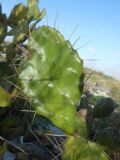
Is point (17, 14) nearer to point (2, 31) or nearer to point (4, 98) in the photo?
point (2, 31)

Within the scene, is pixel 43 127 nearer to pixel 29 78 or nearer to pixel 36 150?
pixel 36 150

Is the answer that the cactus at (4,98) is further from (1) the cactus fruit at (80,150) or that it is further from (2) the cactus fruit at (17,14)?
(2) the cactus fruit at (17,14)

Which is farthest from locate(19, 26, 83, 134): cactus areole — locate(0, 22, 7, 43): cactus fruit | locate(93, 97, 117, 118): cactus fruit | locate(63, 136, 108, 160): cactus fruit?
locate(0, 22, 7, 43): cactus fruit

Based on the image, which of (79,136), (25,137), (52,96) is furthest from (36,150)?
(52,96)

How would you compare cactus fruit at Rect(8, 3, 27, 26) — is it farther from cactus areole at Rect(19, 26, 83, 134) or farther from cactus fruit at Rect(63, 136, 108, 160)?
cactus fruit at Rect(63, 136, 108, 160)

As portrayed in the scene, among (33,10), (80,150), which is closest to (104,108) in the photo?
(80,150)
